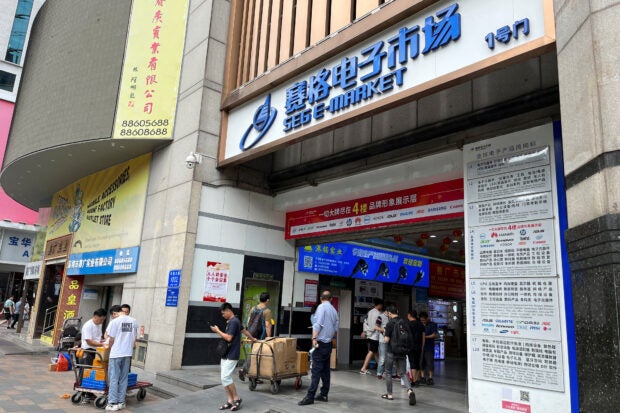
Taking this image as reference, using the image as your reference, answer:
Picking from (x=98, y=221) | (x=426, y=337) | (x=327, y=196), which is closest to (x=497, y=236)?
(x=327, y=196)

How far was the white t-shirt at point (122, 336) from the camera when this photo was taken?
6.71 m

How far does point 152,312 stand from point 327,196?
447 cm

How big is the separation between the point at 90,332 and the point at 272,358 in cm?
314

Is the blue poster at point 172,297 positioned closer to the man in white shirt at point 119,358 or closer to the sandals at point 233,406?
the man in white shirt at point 119,358

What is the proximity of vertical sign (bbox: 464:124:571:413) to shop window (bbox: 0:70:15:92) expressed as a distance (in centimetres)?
2926

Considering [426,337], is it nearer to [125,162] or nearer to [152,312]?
[152,312]

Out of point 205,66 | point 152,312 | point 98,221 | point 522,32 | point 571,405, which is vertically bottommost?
point 571,405

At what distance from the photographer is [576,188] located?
12.0 ft

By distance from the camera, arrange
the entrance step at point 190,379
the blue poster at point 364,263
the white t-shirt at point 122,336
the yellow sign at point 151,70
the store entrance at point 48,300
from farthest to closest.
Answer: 1. the store entrance at point 48,300
2. the blue poster at point 364,263
3. the yellow sign at point 151,70
4. the entrance step at point 190,379
5. the white t-shirt at point 122,336


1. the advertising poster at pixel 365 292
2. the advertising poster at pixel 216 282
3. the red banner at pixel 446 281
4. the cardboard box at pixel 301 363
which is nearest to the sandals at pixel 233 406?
the cardboard box at pixel 301 363

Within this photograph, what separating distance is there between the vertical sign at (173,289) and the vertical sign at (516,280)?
18.6ft

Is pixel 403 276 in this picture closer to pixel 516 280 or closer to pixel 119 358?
pixel 516 280

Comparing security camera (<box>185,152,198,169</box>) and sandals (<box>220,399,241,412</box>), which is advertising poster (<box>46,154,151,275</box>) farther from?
sandals (<box>220,399,241,412</box>)

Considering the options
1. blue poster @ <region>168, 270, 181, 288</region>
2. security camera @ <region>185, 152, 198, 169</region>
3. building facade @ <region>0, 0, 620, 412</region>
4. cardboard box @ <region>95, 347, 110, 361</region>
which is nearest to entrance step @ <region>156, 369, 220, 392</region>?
building facade @ <region>0, 0, 620, 412</region>
